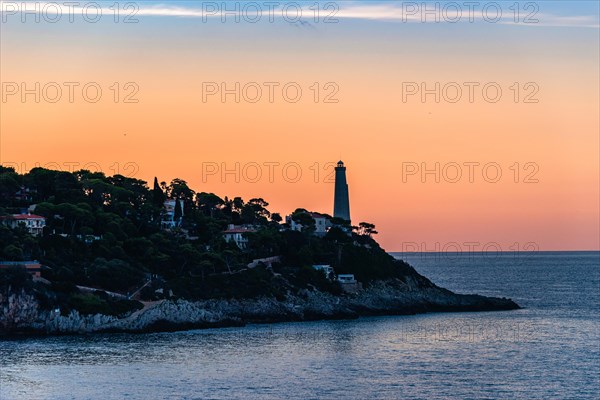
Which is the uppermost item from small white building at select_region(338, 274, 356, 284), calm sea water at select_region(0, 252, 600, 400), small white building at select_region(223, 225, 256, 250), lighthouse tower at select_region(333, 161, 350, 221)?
lighthouse tower at select_region(333, 161, 350, 221)

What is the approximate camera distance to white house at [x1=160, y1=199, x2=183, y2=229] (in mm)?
135700

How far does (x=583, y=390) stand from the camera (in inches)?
2429

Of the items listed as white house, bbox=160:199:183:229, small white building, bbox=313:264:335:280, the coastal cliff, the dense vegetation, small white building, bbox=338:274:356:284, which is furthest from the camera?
white house, bbox=160:199:183:229

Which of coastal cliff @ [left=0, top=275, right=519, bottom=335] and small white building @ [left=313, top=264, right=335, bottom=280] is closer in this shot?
coastal cliff @ [left=0, top=275, right=519, bottom=335]

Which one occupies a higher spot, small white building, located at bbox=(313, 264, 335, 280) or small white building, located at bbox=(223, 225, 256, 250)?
small white building, located at bbox=(223, 225, 256, 250)

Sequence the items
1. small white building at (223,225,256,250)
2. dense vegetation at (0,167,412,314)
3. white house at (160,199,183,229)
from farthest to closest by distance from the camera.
Answer: white house at (160,199,183,229), small white building at (223,225,256,250), dense vegetation at (0,167,412,314)

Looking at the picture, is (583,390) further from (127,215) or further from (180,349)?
(127,215)

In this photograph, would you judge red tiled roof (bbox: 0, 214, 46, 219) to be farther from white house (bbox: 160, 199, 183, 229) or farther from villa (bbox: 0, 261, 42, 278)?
white house (bbox: 160, 199, 183, 229)

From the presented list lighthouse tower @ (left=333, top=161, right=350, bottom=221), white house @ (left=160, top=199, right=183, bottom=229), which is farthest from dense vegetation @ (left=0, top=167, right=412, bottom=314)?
lighthouse tower @ (left=333, top=161, right=350, bottom=221)

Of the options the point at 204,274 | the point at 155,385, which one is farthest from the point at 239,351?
the point at 204,274

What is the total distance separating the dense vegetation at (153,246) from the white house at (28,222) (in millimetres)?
1222

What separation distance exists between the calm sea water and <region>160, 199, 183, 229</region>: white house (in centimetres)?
4077

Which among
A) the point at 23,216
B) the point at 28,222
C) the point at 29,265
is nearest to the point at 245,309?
the point at 29,265

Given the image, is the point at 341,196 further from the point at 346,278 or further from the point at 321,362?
the point at 321,362
